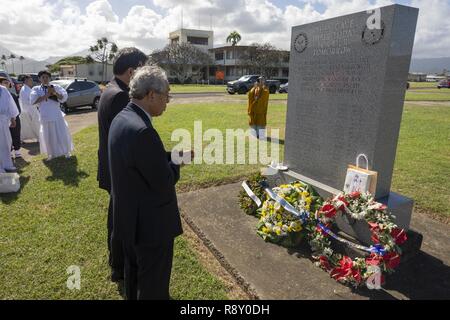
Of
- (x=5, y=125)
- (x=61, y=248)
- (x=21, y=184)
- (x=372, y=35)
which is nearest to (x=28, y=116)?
(x=5, y=125)

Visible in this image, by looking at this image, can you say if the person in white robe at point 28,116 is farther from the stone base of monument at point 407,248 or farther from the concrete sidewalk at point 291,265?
the stone base of monument at point 407,248

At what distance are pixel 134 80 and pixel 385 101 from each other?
251 centimetres

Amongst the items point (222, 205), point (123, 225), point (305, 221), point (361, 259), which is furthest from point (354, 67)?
point (123, 225)

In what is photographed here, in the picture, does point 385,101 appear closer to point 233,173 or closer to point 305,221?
point 305,221

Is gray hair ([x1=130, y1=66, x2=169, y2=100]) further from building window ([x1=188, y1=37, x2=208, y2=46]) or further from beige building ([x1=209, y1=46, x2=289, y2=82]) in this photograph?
building window ([x1=188, y1=37, x2=208, y2=46])

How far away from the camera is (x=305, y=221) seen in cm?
335

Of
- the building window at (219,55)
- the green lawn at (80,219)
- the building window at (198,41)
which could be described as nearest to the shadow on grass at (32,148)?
the green lawn at (80,219)

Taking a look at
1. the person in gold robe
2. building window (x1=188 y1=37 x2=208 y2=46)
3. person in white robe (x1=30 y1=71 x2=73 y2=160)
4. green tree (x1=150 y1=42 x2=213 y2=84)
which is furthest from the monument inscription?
building window (x1=188 y1=37 x2=208 y2=46)

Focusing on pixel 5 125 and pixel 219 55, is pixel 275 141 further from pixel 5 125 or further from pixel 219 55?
pixel 219 55

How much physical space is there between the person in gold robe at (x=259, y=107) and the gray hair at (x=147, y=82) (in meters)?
7.76

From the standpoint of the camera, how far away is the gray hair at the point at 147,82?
6.43 ft

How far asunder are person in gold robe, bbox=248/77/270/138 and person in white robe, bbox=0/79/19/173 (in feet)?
20.8

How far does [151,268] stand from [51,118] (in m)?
5.87

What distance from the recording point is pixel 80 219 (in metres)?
4.09
